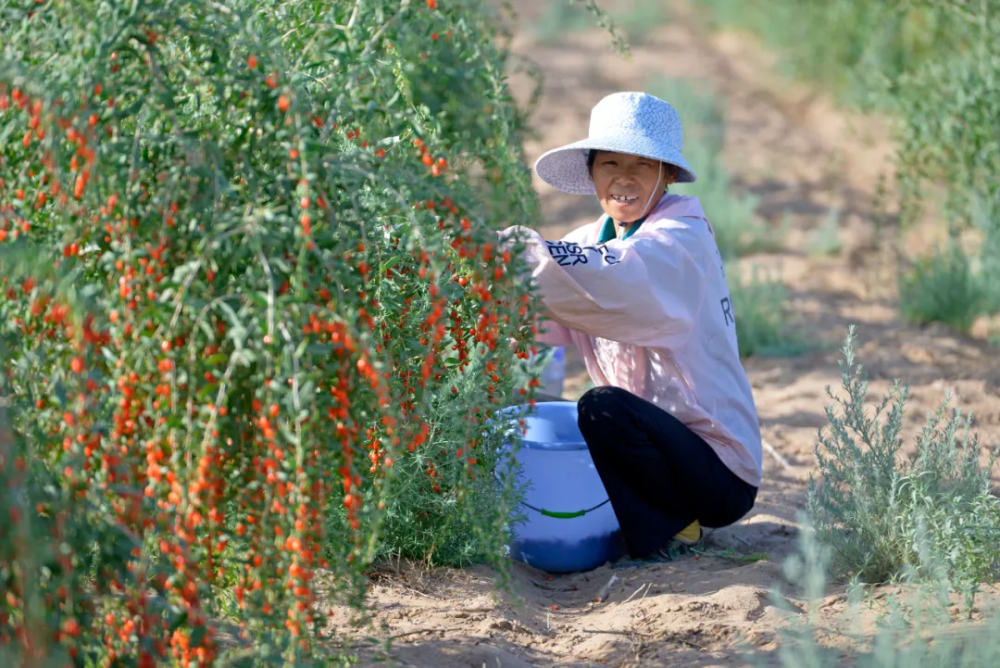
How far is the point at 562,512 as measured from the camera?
313cm

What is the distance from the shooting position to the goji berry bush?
1854 mm

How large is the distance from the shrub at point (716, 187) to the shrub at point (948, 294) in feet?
3.85

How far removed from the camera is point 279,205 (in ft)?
6.97

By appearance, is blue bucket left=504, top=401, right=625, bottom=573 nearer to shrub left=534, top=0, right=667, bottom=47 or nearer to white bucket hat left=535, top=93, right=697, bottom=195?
white bucket hat left=535, top=93, right=697, bottom=195

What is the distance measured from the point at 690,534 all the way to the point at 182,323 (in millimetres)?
1858

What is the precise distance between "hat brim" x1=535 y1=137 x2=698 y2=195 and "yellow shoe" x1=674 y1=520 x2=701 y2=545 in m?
0.99

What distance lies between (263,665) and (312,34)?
1455 mm

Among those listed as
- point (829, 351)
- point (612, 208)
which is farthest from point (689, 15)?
point (612, 208)

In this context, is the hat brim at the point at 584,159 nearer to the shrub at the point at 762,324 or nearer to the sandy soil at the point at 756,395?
the sandy soil at the point at 756,395

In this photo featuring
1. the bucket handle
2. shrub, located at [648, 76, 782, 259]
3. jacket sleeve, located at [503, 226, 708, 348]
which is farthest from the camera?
shrub, located at [648, 76, 782, 259]

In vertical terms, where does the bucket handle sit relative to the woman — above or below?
below

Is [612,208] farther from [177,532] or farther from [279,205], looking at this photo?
[177,532]

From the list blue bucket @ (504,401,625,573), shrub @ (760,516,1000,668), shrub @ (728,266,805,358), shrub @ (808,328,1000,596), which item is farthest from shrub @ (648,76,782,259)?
shrub @ (760,516,1000,668)

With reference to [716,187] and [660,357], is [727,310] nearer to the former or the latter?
[660,357]
